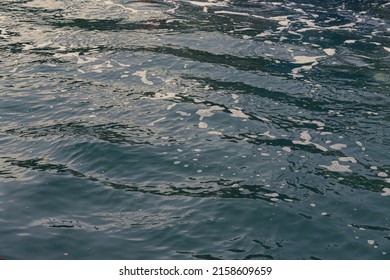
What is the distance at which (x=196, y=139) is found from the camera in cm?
1734

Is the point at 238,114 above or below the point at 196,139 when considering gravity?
above

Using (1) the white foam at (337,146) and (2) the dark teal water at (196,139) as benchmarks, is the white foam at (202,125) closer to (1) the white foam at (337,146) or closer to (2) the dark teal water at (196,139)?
(2) the dark teal water at (196,139)

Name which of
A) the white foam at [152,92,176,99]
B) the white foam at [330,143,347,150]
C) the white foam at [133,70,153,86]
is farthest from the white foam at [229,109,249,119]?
the white foam at [133,70,153,86]

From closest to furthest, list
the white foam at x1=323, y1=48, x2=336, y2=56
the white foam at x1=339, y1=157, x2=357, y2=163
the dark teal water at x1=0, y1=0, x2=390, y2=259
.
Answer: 1. the dark teal water at x1=0, y1=0, x2=390, y2=259
2. the white foam at x1=339, y1=157, x2=357, y2=163
3. the white foam at x1=323, y1=48, x2=336, y2=56

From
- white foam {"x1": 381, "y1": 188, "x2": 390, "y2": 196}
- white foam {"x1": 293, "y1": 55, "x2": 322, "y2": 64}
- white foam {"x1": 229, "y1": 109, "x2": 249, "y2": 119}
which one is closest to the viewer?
white foam {"x1": 381, "y1": 188, "x2": 390, "y2": 196}

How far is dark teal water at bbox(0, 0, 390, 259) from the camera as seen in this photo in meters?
13.0

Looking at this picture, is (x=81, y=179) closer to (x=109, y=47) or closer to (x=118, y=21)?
(x=109, y=47)

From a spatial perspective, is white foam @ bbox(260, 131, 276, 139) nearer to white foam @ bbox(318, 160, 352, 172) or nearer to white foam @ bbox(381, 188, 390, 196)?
white foam @ bbox(318, 160, 352, 172)

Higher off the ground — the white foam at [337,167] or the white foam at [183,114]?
the white foam at [183,114]

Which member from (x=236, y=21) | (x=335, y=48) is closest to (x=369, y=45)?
(x=335, y=48)

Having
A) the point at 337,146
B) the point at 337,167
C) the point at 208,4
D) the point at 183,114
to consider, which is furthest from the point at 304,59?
the point at 208,4

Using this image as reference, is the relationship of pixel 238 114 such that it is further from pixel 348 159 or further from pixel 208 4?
pixel 208 4

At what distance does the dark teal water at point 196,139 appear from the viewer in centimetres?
1295

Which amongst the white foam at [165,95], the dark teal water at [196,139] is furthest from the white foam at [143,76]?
the white foam at [165,95]
